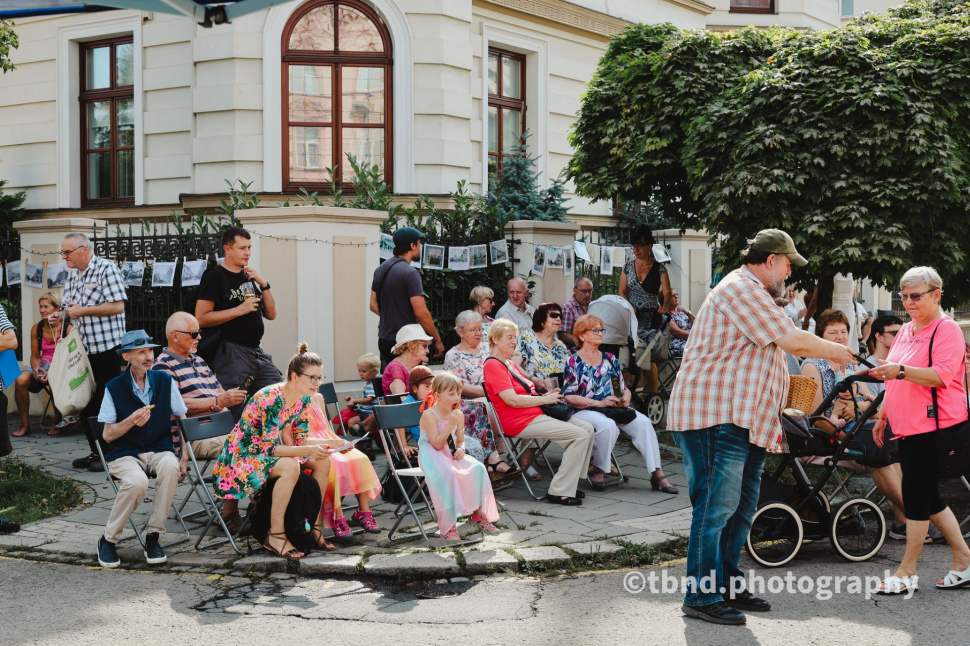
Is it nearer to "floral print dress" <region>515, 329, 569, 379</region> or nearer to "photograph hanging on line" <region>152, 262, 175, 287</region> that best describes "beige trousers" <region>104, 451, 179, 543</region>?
"floral print dress" <region>515, 329, 569, 379</region>

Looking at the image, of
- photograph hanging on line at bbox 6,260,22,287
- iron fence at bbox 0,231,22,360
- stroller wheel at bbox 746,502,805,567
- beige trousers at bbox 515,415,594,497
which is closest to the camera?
stroller wheel at bbox 746,502,805,567

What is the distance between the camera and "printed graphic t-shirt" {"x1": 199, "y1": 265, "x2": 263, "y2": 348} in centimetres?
804

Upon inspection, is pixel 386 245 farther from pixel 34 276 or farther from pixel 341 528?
pixel 341 528

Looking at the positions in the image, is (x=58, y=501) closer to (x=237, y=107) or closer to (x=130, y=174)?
(x=237, y=107)

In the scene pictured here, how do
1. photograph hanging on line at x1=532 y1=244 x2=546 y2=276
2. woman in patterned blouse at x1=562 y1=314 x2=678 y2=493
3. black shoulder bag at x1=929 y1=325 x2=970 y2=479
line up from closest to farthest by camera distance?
black shoulder bag at x1=929 y1=325 x2=970 y2=479, woman in patterned blouse at x1=562 y1=314 x2=678 y2=493, photograph hanging on line at x1=532 y1=244 x2=546 y2=276

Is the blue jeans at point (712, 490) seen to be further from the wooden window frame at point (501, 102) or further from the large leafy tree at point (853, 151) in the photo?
the wooden window frame at point (501, 102)

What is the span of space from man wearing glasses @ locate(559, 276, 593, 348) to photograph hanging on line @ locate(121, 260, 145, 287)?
4.72 m

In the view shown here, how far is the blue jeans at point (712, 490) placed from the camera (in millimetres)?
5109

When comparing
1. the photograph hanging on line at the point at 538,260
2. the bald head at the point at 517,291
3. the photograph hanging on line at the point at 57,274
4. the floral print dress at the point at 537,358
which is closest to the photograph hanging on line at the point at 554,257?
the photograph hanging on line at the point at 538,260

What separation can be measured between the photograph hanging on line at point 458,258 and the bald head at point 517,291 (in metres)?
1.11

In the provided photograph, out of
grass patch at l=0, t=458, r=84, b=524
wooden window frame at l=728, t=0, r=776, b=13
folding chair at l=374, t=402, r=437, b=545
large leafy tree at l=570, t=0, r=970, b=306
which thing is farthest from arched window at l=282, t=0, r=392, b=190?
wooden window frame at l=728, t=0, r=776, b=13

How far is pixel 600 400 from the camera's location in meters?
8.45

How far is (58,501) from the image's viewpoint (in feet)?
25.2

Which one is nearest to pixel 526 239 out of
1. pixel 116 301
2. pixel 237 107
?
pixel 237 107
